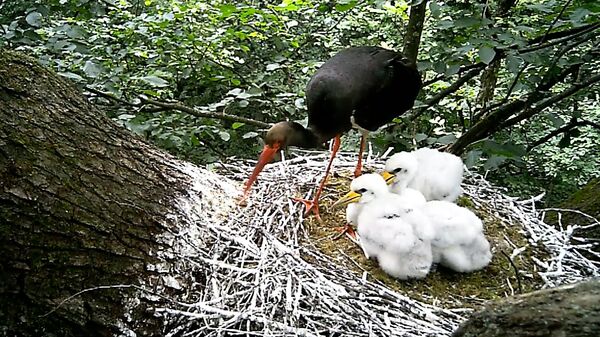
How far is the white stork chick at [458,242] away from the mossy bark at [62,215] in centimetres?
85

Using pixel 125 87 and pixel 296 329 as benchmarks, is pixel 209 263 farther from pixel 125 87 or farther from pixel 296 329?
pixel 125 87

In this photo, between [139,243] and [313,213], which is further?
[313,213]

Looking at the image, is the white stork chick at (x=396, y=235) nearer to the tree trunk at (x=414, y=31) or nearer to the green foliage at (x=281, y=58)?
the green foliage at (x=281, y=58)

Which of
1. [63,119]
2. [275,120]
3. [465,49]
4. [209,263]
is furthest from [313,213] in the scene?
[275,120]

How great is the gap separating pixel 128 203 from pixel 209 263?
10.4 inches

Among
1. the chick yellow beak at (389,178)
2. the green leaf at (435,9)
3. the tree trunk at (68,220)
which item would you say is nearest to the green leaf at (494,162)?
the chick yellow beak at (389,178)

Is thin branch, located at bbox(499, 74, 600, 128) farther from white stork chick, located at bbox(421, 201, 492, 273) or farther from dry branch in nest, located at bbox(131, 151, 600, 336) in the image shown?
white stork chick, located at bbox(421, 201, 492, 273)

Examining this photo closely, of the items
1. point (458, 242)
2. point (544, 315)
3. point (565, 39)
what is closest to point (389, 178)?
point (458, 242)

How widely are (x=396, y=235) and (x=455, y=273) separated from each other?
0.24 m

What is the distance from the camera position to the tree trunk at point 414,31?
2.80 metres

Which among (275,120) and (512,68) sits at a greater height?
(512,68)

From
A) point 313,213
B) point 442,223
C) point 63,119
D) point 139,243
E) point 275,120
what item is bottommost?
point 275,120

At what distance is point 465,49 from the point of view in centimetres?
176

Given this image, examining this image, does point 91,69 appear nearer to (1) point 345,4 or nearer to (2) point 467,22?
(1) point 345,4
